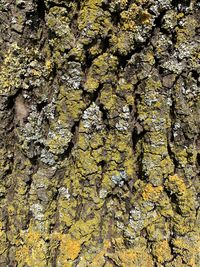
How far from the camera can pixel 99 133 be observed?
121cm

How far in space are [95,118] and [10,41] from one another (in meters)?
0.35

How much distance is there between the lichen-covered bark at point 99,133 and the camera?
112 cm

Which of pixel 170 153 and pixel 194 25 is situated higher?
pixel 194 25

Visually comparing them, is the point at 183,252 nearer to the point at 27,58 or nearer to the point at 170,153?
the point at 170,153

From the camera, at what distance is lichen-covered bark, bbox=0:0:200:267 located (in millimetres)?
1122

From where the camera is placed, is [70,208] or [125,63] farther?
[70,208]

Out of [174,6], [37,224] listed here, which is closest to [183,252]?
[37,224]

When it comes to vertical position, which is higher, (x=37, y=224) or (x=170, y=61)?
(x=170, y=61)

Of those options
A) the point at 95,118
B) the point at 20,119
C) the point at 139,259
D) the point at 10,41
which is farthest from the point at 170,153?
the point at 10,41

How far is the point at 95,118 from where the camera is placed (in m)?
1.19

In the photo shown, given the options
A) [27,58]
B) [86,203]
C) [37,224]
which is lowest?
[37,224]

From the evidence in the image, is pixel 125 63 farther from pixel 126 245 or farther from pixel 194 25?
pixel 126 245

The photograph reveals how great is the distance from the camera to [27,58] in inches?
45.7

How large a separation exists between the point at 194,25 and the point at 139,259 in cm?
→ 77
